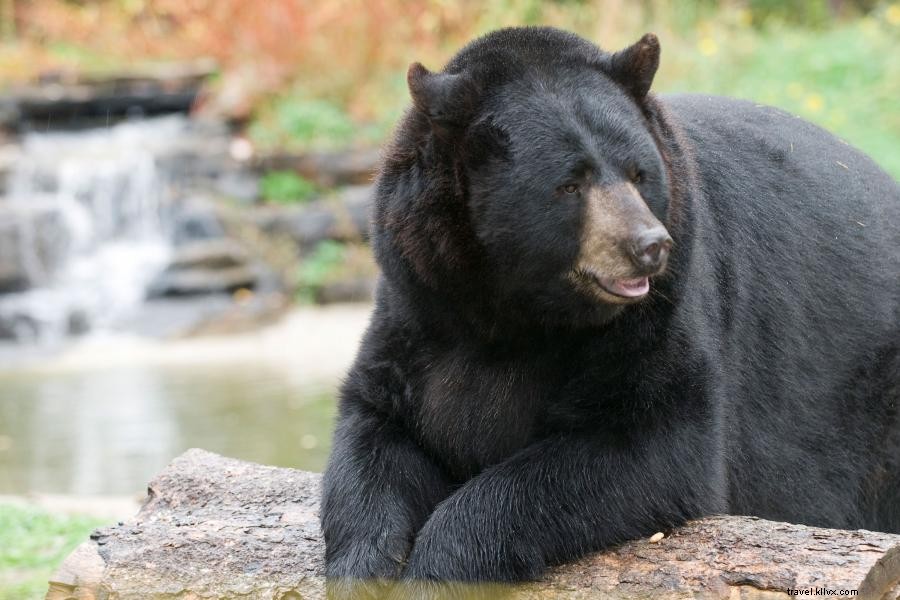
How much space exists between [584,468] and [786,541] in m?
0.60

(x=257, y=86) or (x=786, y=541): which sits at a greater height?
(x=257, y=86)

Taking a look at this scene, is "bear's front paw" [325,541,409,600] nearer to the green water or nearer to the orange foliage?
the green water

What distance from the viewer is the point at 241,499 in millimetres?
4348

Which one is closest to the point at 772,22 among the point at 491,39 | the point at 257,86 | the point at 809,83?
the point at 809,83

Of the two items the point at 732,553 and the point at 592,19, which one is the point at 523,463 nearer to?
the point at 732,553

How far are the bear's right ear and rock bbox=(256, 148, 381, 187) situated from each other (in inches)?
466

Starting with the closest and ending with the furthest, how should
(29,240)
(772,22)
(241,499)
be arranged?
(241,499)
(29,240)
(772,22)

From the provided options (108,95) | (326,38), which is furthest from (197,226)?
(108,95)

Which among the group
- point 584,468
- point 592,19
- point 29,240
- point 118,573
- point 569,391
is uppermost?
point 592,19

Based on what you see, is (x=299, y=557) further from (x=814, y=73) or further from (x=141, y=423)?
(x=814, y=73)

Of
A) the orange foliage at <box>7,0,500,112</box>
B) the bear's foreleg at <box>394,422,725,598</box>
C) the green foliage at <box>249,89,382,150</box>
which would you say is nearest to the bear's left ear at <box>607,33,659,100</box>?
the bear's foreleg at <box>394,422,725,598</box>

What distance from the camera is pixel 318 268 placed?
579 inches

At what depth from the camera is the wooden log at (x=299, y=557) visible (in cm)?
312

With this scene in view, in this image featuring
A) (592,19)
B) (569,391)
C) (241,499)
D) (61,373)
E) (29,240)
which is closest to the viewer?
(569,391)
